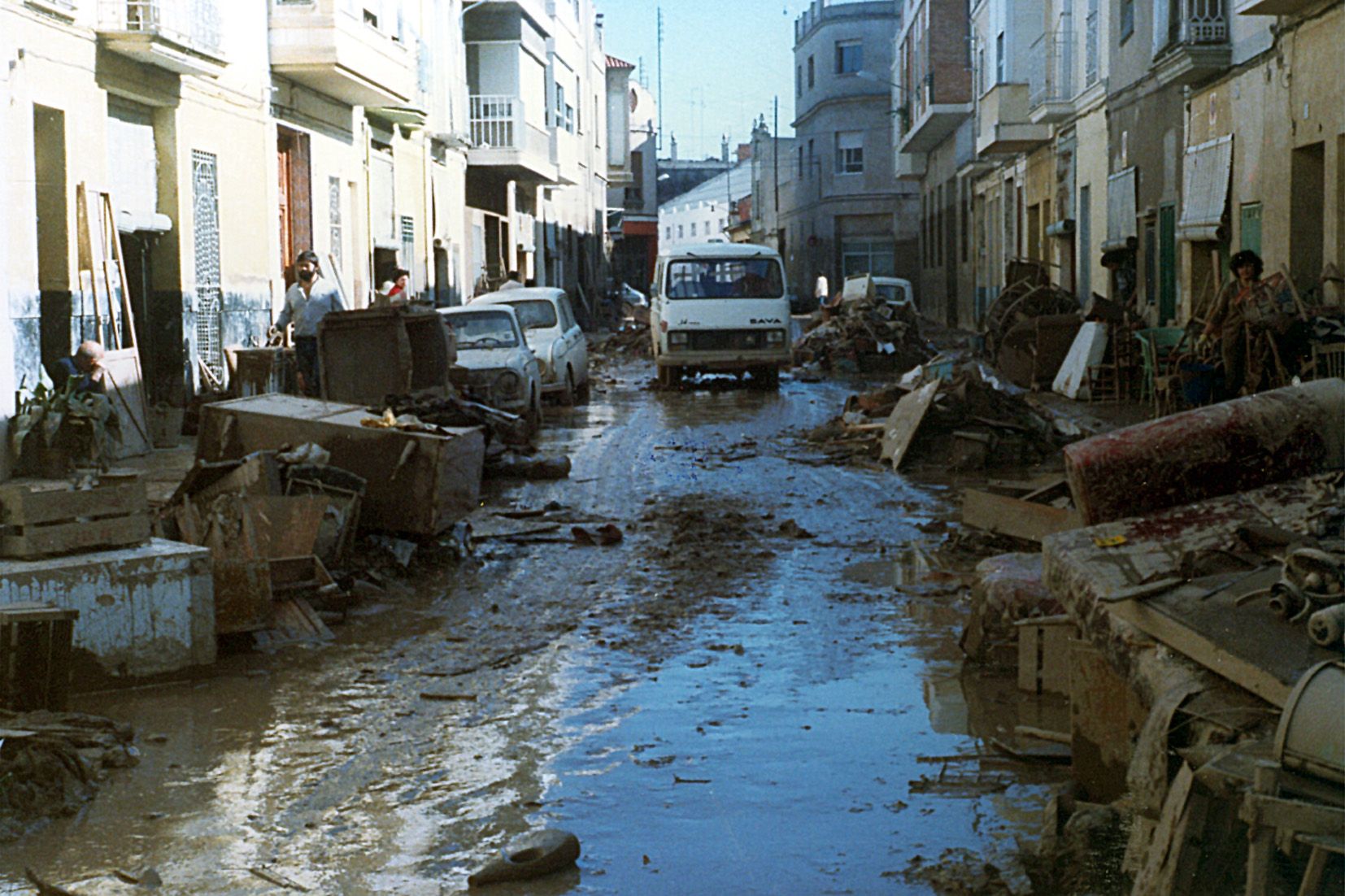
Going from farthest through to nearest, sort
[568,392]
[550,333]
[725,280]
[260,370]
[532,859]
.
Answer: [725,280], [568,392], [550,333], [260,370], [532,859]

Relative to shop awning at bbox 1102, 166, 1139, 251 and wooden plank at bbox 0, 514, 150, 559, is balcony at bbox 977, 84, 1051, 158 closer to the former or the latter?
shop awning at bbox 1102, 166, 1139, 251

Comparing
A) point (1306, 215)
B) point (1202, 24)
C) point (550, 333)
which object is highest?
point (1202, 24)

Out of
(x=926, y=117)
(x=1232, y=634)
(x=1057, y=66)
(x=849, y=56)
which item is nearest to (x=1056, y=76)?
(x=1057, y=66)

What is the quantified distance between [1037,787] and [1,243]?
1102cm

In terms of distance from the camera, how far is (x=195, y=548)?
6.96m

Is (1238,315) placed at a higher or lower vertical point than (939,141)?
lower

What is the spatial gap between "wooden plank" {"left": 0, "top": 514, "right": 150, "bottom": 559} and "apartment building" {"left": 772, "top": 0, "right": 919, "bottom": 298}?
177 feet

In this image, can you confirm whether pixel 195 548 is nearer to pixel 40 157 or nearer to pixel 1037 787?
pixel 1037 787

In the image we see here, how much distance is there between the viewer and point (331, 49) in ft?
68.1

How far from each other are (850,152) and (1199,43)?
144ft

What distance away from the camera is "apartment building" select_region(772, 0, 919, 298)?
6034cm

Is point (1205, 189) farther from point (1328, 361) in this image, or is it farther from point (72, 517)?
point (72, 517)

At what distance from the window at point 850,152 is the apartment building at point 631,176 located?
8.24 metres

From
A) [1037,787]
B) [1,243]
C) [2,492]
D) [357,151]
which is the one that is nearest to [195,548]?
[2,492]
